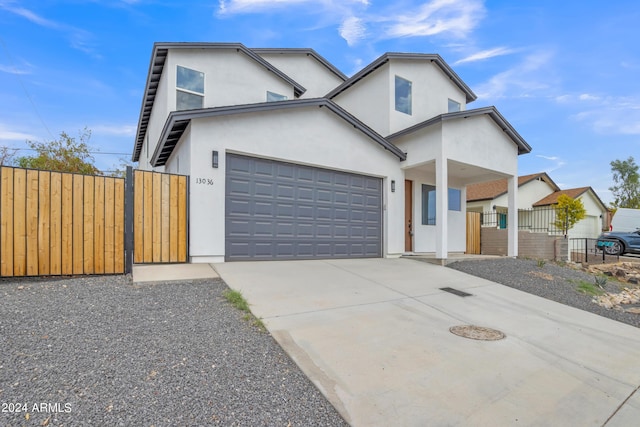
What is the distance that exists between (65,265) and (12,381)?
3.69 metres

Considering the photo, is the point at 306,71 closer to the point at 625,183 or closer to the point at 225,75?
the point at 225,75

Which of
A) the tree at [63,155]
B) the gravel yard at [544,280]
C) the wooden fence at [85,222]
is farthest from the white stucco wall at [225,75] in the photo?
the tree at [63,155]

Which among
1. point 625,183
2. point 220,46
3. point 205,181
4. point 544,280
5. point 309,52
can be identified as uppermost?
point 309,52

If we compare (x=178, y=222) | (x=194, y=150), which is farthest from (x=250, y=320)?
(x=194, y=150)

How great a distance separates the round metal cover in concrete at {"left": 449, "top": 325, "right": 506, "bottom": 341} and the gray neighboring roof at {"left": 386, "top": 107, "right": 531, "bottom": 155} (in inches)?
252

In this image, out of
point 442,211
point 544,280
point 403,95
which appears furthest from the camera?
point 403,95

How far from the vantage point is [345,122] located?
9109 mm

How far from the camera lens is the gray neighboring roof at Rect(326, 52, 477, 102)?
10.7 metres

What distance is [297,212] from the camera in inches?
320

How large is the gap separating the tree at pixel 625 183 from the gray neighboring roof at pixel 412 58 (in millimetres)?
28616

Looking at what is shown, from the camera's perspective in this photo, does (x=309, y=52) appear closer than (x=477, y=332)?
No

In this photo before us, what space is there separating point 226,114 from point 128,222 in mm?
3136

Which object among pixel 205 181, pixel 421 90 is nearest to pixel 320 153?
pixel 205 181

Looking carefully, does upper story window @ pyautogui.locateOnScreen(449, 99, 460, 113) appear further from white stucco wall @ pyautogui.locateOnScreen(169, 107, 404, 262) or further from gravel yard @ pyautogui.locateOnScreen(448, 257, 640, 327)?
gravel yard @ pyautogui.locateOnScreen(448, 257, 640, 327)
